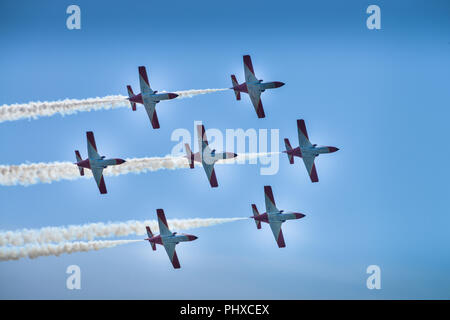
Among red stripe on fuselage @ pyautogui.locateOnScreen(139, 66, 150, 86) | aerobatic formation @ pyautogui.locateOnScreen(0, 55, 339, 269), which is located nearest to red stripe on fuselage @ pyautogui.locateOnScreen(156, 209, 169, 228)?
aerobatic formation @ pyautogui.locateOnScreen(0, 55, 339, 269)

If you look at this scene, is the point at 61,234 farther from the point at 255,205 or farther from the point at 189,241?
the point at 255,205

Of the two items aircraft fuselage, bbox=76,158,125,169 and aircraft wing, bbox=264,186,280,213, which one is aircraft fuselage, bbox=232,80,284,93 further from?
aircraft fuselage, bbox=76,158,125,169

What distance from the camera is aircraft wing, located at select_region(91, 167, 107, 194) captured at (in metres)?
57.3

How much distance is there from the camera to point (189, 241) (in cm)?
6016

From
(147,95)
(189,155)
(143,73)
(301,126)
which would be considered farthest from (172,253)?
(301,126)

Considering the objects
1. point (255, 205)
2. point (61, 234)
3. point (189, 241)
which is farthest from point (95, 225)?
point (255, 205)

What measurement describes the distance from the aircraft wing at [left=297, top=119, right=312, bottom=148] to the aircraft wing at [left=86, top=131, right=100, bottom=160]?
12.8m

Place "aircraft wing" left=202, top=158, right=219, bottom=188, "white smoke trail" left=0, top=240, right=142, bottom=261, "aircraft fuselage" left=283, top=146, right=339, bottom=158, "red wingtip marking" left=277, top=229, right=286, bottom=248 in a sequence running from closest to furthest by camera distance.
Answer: "white smoke trail" left=0, top=240, right=142, bottom=261, "aircraft wing" left=202, top=158, right=219, bottom=188, "aircraft fuselage" left=283, top=146, right=339, bottom=158, "red wingtip marking" left=277, top=229, right=286, bottom=248

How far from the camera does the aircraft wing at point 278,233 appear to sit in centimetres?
6159

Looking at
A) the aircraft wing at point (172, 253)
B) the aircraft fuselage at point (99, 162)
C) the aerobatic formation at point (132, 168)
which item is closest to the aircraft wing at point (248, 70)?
the aerobatic formation at point (132, 168)

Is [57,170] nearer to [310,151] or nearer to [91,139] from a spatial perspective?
[91,139]

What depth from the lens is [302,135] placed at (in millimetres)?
61594

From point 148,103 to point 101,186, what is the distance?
5.71m

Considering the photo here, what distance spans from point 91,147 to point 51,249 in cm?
630
